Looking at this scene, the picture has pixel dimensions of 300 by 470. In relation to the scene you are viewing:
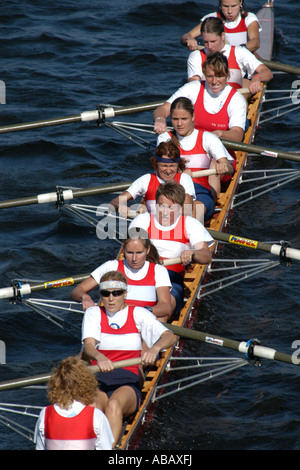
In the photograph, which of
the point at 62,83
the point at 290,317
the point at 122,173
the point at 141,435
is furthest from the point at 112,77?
the point at 141,435

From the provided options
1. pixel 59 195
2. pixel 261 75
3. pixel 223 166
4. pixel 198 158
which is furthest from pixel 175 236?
pixel 261 75

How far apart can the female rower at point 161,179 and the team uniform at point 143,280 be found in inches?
50.9

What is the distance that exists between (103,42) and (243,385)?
12857 mm

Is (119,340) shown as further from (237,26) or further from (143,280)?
(237,26)

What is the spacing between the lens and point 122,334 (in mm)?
7785

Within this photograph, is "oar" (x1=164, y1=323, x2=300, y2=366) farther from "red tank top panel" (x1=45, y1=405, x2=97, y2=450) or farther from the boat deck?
"red tank top panel" (x1=45, y1=405, x2=97, y2=450)

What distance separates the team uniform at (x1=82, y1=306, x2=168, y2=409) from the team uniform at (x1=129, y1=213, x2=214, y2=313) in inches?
53.2

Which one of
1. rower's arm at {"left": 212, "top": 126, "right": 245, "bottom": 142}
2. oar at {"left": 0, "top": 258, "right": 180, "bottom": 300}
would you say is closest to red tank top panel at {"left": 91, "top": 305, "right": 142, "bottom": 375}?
oar at {"left": 0, "top": 258, "right": 180, "bottom": 300}

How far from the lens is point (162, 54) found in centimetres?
1972

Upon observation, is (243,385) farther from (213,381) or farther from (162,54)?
(162,54)

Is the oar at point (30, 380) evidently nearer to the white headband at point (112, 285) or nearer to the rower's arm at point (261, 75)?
the white headband at point (112, 285)

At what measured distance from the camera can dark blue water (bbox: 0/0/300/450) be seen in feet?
29.5

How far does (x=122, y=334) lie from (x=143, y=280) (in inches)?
36.0
